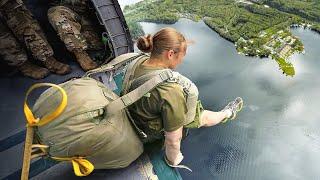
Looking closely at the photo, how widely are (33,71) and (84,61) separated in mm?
606

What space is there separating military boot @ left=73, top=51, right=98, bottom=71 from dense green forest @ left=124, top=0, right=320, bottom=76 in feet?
13.8

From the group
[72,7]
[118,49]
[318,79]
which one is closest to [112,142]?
[118,49]

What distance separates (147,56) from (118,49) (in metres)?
1.62

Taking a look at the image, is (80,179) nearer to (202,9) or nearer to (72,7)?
(72,7)

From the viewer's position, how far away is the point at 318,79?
698 cm

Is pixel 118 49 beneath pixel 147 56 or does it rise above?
beneath

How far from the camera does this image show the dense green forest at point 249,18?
8.06 meters

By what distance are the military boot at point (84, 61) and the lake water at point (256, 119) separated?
1894 mm

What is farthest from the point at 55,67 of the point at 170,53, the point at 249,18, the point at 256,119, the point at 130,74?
the point at 249,18

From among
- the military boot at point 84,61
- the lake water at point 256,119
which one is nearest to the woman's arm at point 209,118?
the lake water at point 256,119

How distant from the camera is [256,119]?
5797 mm

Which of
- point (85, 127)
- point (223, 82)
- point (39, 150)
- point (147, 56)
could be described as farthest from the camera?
point (223, 82)

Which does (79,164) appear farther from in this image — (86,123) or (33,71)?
(33,71)

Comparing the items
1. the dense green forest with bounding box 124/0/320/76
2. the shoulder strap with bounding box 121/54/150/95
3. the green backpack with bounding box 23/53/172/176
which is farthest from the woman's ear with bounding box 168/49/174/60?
the dense green forest with bounding box 124/0/320/76
